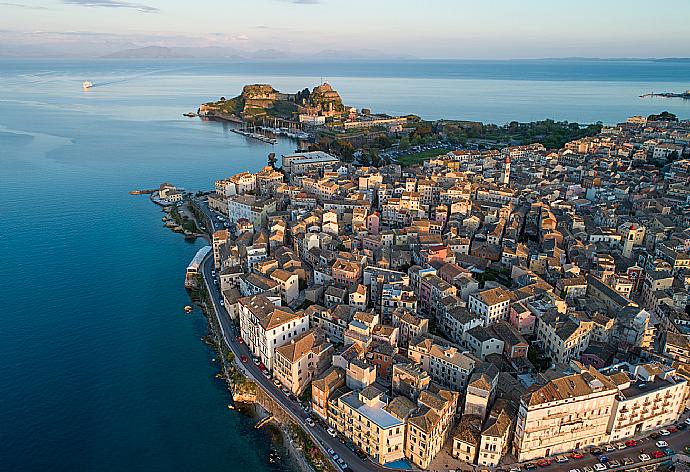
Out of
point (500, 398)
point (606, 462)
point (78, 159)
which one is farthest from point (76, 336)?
point (78, 159)

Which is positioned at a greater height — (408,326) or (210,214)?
(408,326)

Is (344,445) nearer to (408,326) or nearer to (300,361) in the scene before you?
(300,361)

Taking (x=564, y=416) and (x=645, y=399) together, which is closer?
(x=564, y=416)

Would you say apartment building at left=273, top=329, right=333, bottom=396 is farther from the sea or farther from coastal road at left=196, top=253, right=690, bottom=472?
the sea

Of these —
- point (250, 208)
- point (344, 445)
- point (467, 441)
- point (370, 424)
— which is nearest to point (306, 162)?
point (250, 208)

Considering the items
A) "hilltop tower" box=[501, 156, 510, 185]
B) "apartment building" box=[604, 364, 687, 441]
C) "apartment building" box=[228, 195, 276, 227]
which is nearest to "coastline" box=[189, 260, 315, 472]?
"apartment building" box=[604, 364, 687, 441]

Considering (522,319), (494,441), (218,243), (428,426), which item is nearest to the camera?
(428,426)

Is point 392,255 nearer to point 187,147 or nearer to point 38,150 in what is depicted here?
point 187,147
